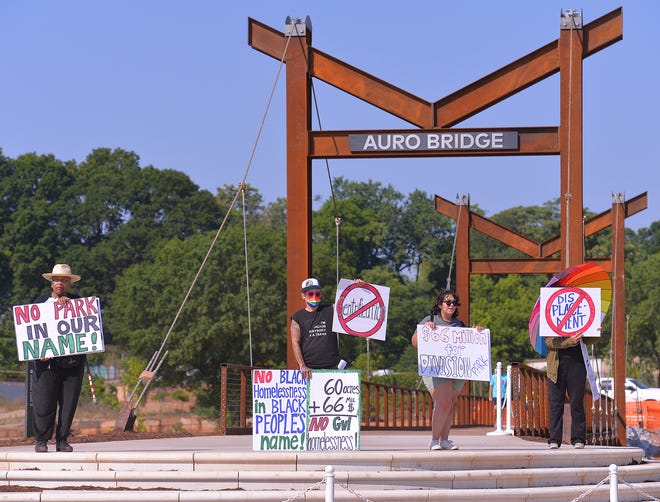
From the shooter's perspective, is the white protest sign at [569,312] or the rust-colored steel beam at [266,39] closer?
the white protest sign at [569,312]

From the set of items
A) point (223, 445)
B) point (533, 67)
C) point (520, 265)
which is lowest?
point (223, 445)

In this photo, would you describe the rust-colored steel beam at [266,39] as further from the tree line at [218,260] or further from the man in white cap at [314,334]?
the tree line at [218,260]

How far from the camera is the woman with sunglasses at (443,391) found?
1241cm

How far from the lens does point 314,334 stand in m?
12.6

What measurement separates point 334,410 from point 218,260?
46451 millimetres

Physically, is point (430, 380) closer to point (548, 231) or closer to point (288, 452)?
point (288, 452)

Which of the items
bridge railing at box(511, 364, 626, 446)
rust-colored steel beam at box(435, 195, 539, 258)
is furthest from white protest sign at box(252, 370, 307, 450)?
rust-colored steel beam at box(435, 195, 539, 258)

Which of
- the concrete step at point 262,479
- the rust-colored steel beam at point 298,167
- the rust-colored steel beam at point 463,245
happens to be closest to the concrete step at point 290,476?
the concrete step at point 262,479

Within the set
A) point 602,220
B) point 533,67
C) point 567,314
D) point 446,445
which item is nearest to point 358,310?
point 446,445

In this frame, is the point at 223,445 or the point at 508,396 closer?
the point at 223,445

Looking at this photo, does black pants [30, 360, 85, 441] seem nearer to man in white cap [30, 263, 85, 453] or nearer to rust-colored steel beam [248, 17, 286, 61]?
man in white cap [30, 263, 85, 453]

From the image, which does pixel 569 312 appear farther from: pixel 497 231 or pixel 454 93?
pixel 497 231

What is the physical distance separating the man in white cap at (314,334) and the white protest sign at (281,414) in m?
0.62

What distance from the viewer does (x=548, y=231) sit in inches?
3824
